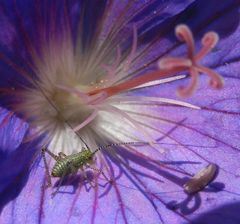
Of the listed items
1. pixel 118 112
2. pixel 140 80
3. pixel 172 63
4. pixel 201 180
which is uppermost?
pixel 118 112

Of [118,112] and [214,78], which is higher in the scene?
[118,112]

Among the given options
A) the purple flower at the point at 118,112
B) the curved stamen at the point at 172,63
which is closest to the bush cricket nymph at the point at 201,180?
the purple flower at the point at 118,112

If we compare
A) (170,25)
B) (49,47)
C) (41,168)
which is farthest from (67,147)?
(170,25)

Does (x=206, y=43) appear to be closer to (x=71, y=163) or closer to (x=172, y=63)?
(x=172, y=63)

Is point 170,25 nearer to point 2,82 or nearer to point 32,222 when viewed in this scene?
point 2,82

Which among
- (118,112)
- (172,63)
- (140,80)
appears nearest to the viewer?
(172,63)

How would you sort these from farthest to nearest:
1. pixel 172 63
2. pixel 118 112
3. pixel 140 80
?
pixel 118 112
pixel 140 80
pixel 172 63

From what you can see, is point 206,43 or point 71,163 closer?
point 206,43

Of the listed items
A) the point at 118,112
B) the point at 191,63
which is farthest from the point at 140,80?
the point at 118,112
